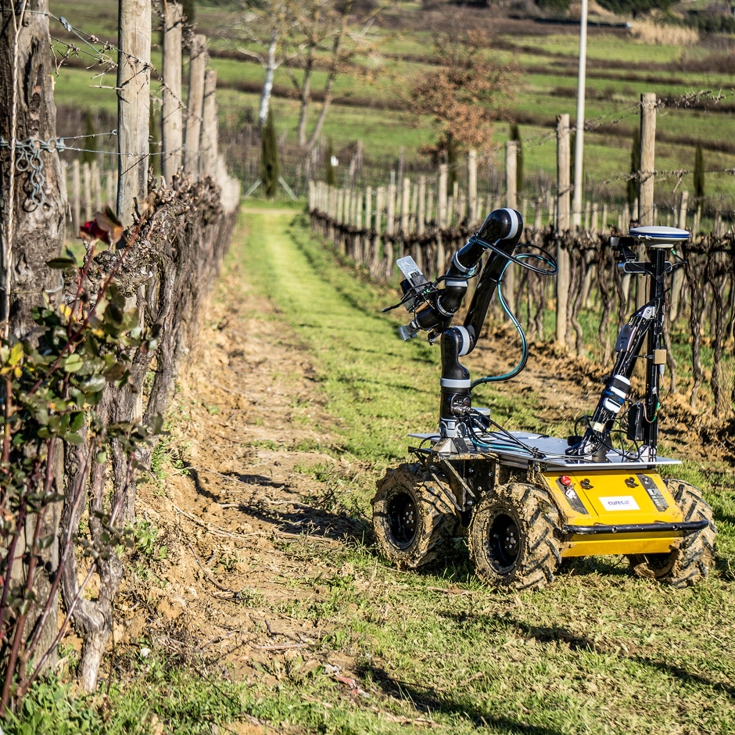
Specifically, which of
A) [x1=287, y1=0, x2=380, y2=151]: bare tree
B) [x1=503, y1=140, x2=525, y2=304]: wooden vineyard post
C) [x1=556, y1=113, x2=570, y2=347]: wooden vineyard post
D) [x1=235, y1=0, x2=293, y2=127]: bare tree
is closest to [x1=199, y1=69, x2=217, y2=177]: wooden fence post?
[x1=503, y1=140, x2=525, y2=304]: wooden vineyard post

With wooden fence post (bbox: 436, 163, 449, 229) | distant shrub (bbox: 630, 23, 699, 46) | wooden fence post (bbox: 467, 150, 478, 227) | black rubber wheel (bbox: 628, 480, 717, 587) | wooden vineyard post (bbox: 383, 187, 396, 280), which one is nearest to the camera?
black rubber wheel (bbox: 628, 480, 717, 587)

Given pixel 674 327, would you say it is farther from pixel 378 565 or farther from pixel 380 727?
pixel 380 727

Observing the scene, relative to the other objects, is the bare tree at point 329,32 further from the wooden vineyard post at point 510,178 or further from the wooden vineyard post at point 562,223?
the wooden vineyard post at point 562,223

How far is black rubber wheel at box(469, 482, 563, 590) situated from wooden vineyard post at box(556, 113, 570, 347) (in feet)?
26.5

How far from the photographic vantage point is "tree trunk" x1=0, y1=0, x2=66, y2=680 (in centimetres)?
367

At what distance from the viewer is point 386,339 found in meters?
14.8

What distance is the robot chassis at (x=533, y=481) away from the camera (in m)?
5.15

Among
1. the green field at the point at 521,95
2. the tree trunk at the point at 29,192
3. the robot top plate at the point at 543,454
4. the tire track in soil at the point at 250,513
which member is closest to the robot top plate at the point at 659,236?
the robot top plate at the point at 543,454

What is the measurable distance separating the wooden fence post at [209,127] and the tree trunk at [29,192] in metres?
12.1

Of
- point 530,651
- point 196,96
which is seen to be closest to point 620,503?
point 530,651

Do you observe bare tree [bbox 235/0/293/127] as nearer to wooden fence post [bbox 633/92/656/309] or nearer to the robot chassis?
wooden fence post [bbox 633/92/656/309]

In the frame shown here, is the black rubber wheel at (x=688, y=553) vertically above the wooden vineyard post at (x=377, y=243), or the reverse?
the wooden vineyard post at (x=377, y=243)

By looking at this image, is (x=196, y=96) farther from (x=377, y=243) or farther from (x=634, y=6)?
(x=377, y=243)

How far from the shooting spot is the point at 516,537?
529 cm
